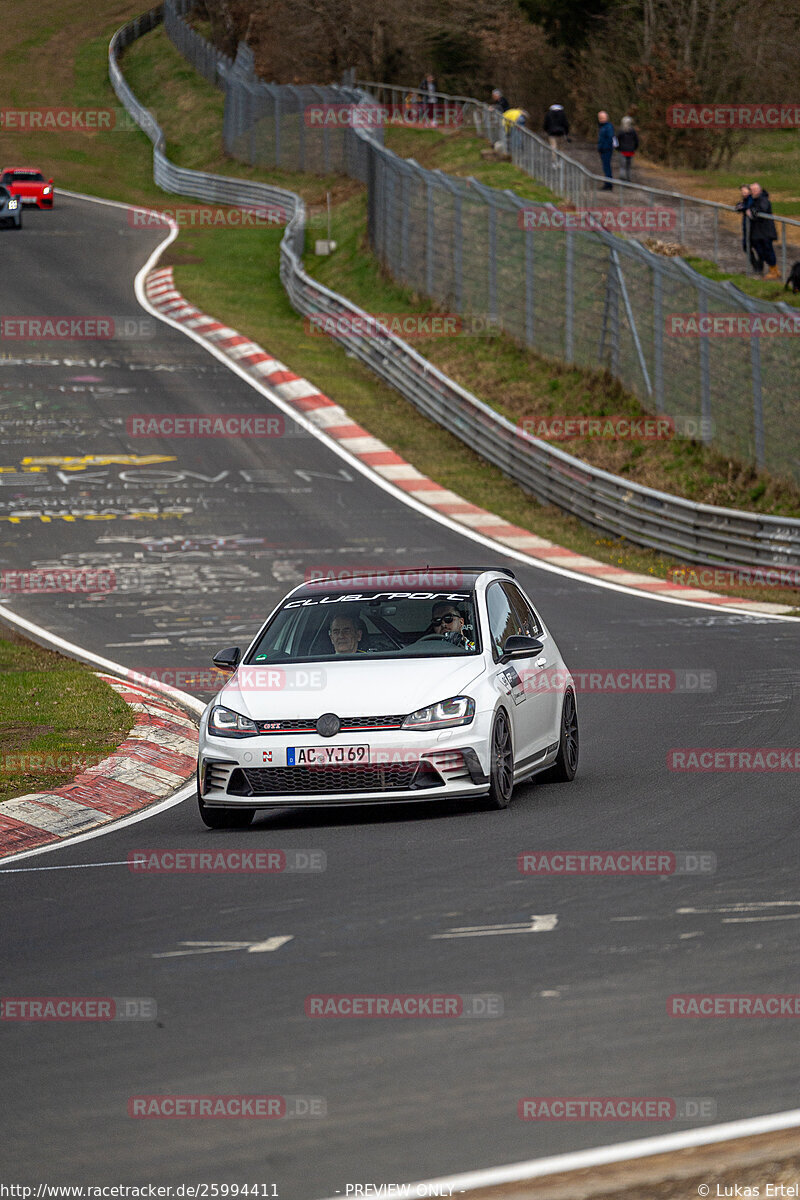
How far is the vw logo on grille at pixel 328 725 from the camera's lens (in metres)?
9.95

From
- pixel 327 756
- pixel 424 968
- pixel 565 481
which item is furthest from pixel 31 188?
pixel 424 968

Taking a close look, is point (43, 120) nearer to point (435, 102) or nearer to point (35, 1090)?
point (435, 102)

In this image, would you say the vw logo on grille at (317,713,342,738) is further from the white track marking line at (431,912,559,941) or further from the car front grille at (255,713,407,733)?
the white track marking line at (431,912,559,941)

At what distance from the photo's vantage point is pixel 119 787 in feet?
38.4

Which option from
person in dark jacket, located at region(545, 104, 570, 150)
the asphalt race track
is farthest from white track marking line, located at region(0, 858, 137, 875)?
person in dark jacket, located at region(545, 104, 570, 150)

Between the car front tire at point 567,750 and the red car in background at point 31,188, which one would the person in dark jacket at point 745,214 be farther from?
the red car in background at point 31,188

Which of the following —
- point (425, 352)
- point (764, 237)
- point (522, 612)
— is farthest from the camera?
point (425, 352)

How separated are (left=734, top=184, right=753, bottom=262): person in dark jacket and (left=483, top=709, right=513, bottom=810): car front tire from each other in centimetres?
2205

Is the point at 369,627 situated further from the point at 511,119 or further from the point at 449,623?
the point at 511,119

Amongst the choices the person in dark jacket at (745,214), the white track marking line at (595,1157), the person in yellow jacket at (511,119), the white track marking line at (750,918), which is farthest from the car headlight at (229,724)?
the person in yellow jacket at (511,119)

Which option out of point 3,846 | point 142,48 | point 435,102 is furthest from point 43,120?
point 3,846

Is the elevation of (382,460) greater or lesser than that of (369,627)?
lesser

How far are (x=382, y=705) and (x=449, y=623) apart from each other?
1.13 meters

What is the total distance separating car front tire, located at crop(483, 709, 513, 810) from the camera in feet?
33.1
